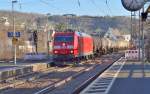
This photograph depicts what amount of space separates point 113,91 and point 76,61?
112 feet

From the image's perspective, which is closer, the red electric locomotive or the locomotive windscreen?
the red electric locomotive

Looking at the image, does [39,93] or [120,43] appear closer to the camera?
[39,93]


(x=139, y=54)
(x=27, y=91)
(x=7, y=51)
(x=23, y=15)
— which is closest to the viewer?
(x=27, y=91)

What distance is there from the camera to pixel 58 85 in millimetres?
29234

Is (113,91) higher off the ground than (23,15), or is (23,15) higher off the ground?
(23,15)

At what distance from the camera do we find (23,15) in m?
162

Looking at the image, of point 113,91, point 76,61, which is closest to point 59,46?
point 76,61

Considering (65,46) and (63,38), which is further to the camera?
(63,38)

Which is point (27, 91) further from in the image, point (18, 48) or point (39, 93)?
point (18, 48)

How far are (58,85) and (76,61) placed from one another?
28.9 metres

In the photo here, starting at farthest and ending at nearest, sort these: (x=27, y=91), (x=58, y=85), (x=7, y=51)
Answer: (x=7, y=51) → (x=58, y=85) → (x=27, y=91)

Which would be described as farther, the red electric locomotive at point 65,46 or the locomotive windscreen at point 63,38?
the locomotive windscreen at point 63,38

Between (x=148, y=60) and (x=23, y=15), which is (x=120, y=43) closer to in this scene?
(x=23, y=15)

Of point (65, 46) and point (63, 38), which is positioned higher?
point (63, 38)
